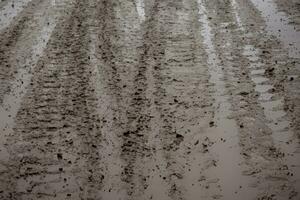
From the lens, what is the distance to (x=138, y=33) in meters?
6.82

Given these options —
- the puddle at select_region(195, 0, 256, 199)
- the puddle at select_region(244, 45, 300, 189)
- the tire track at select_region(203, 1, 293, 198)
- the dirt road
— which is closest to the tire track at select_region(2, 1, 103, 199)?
the dirt road

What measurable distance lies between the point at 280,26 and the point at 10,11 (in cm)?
513

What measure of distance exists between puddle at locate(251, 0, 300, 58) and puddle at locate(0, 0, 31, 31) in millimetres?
4692

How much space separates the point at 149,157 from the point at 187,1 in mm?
4595

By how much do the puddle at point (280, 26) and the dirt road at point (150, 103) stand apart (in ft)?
0.10

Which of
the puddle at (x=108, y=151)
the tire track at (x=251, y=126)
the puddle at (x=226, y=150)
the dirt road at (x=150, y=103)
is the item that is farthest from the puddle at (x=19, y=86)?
the tire track at (x=251, y=126)

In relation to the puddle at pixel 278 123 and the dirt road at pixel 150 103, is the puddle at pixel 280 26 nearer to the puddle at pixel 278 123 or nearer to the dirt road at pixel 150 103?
the dirt road at pixel 150 103

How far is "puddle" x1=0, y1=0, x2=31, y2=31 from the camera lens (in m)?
7.33

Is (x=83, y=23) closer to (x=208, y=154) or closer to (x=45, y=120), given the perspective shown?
(x=45, y=120)

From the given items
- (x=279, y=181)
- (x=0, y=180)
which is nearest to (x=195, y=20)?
(x=279, y=181)

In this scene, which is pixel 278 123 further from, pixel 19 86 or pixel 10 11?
pixel 10 11

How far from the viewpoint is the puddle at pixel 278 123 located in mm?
4340

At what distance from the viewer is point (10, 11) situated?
7.76 metres

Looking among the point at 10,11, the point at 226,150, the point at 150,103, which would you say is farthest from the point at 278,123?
the point at 10,11
